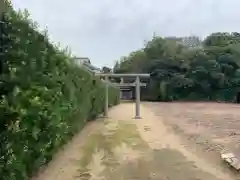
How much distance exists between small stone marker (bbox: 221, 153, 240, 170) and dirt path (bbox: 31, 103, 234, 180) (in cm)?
27

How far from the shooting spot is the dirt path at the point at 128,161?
5.90 meters

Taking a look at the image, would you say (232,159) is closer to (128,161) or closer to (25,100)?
(128,161)

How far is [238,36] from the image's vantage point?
49281mm

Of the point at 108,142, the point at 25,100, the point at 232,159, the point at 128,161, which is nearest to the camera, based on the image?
the point at 25,100

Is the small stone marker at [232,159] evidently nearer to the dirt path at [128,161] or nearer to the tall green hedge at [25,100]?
the dirt path at [128,161]

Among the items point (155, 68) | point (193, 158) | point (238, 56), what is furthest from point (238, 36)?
point (193, 158)

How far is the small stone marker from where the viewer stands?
249 inches

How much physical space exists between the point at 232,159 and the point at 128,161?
1894 millimetres

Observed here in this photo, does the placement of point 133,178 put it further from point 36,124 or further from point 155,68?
point 155,68

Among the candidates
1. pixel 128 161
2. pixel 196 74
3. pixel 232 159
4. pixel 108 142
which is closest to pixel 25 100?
pixel 128 161

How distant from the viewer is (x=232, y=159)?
664 cm

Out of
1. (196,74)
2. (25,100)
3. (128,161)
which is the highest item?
(196,74)

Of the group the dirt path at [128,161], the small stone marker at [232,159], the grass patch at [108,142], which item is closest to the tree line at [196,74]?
the grass patch at [108,142]

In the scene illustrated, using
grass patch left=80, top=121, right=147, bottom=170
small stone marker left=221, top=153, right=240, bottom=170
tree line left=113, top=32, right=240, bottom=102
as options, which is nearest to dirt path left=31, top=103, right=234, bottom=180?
grass patch left=80, top=121, right=147, bottom=170
